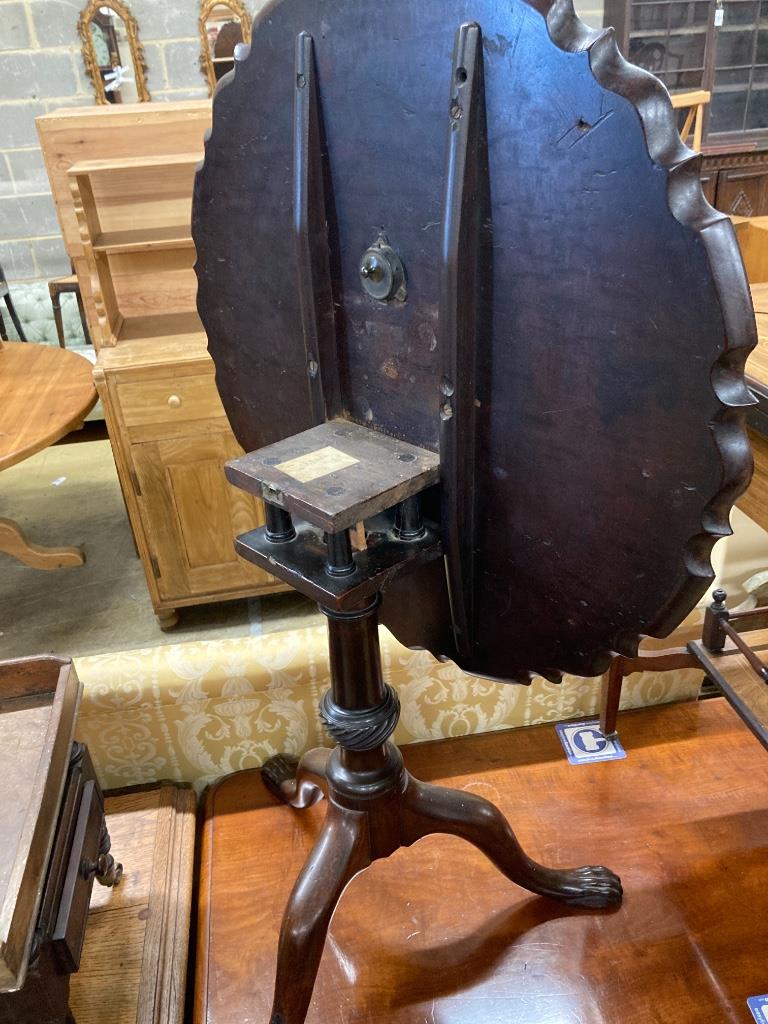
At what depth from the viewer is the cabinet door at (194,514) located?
225 cm

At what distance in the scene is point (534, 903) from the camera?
4.29 feet

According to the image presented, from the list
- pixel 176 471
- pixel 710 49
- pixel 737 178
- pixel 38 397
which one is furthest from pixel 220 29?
pixel 737 178

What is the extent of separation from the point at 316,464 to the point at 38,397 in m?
2.03

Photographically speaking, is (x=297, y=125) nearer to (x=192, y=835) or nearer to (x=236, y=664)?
(x=236, y=664)

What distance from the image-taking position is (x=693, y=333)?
0.60 metres

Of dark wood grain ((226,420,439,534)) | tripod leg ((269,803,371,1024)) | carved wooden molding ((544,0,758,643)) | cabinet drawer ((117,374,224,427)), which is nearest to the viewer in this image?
carved wooden molding ((544,0,758,643))

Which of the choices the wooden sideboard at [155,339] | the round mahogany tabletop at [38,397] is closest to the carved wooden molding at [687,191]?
the wooden sideboard at [155,339]

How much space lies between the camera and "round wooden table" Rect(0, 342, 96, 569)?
7.40 ft

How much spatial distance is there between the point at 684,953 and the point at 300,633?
0.82 metres

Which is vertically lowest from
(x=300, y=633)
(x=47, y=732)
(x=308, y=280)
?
(x=300, y=633)

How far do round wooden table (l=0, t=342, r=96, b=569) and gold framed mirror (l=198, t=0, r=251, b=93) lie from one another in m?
2.02

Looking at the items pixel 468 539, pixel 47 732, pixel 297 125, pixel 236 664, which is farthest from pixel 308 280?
pixel 236 664

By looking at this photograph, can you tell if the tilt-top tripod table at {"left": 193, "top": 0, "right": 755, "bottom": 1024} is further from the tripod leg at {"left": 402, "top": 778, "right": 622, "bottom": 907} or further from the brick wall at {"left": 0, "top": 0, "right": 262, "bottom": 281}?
the brick wall at {"left": 0, "top": 0, "right": 262, "bottom": 281}

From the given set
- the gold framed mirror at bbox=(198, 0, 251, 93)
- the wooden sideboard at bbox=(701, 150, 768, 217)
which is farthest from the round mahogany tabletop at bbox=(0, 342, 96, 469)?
the wooden sideboard at bbox=(701, 150, 768, 217)
